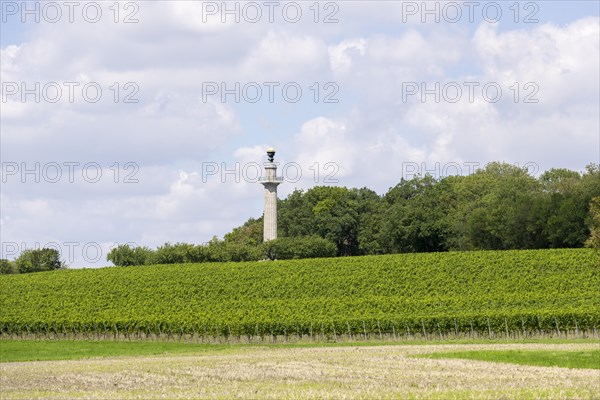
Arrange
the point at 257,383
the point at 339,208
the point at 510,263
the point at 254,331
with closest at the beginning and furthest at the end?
the point at 257,383
the point at 254,331
the point at 510,263
the point at 339,208

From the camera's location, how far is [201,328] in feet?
265

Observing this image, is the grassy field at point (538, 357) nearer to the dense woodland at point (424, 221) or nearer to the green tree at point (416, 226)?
the dense woodland at point (424, 221)

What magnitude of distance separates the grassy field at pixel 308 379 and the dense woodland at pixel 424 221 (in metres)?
47.6

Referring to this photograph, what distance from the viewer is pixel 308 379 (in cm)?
3700

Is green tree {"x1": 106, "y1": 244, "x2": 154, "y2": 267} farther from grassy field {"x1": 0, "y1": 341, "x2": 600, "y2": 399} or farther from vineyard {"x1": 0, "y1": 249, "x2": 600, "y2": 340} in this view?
grassy field {"x1": 0, "y1": 341, "x2": 600, "y2": 399}

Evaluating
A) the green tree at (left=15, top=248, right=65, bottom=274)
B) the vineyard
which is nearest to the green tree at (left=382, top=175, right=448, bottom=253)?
the vineyard

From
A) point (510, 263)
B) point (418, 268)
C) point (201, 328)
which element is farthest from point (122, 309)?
point (510, 263)

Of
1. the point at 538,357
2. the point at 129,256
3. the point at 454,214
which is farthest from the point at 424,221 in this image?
the point at 538,357

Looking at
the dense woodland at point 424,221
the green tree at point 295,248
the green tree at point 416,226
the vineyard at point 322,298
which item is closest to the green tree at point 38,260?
the dense woodland at point 424,221

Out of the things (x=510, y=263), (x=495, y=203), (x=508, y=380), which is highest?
(x=495, y=203)

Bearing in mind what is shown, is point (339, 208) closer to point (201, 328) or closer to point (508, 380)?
point (201, 328)

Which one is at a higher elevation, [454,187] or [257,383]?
[454,187]

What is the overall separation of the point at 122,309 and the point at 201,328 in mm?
22336

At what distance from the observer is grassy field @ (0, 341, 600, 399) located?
31438 millimetres
